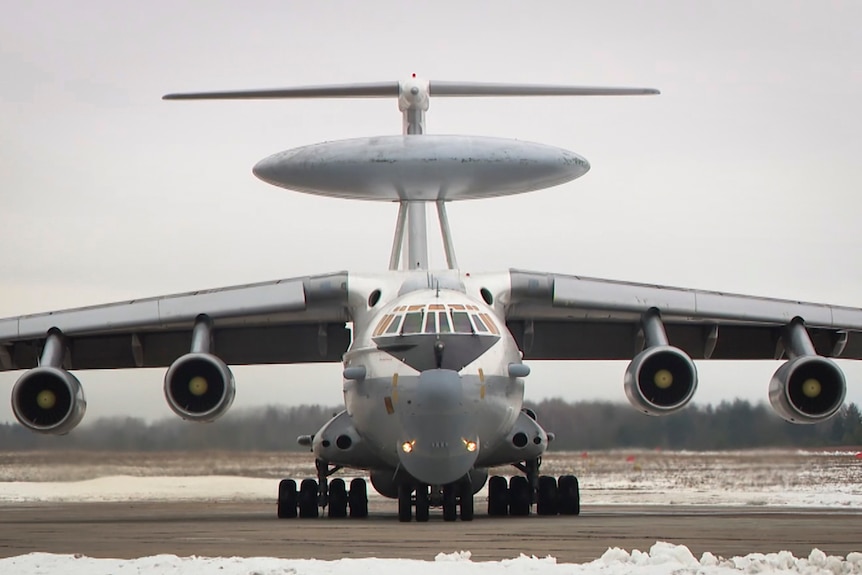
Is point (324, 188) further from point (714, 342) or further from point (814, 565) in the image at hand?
point (814, 565)

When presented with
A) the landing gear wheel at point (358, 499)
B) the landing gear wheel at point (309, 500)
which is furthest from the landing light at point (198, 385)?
the landing gear wheel at point (358, 499)

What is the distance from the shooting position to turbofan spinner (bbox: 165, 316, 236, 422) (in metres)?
15.2

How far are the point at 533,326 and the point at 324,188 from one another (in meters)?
3.67

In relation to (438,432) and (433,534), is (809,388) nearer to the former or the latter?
(438,432)

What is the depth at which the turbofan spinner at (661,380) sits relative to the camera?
50.0ft

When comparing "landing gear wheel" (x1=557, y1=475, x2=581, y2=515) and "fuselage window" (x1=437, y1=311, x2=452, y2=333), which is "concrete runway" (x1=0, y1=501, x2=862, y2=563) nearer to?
"landing gear wheel" (x1=557, y1=475, x2=581, y2=515)

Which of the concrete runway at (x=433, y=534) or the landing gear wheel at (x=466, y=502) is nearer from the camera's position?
the concrete runway at (x=433, y=534)

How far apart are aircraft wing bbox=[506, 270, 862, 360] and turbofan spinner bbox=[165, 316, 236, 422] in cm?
337

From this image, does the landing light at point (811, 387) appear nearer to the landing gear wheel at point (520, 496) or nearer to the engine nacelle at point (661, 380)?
the engine nacelle at point (661, 380)

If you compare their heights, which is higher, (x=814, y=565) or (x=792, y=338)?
(x=792, y=338)

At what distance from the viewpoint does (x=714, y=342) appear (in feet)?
57.5

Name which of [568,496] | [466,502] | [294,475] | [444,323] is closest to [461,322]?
[444,323]

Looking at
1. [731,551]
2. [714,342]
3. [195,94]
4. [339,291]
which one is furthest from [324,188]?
[731,551]

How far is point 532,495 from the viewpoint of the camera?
16.1 meters
